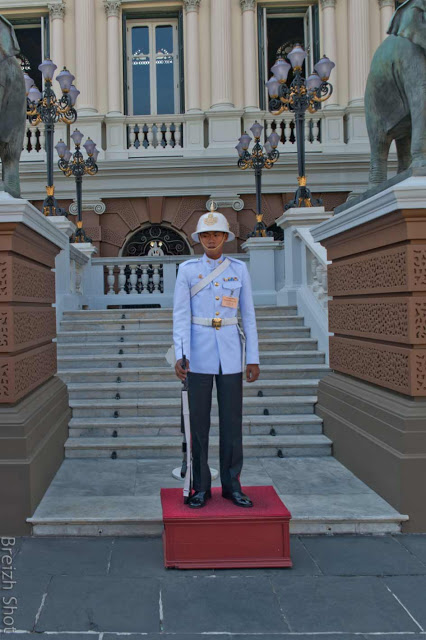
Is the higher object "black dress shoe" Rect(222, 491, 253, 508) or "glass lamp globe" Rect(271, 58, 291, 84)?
"glass lamp globe" Rect(271, 58, 291, 84)

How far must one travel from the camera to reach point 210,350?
4.24 m

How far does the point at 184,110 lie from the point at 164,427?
13.2 m

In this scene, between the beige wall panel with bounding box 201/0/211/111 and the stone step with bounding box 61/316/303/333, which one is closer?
the stone step with bounding box 61/316/303/333

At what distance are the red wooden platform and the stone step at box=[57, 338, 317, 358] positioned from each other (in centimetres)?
452

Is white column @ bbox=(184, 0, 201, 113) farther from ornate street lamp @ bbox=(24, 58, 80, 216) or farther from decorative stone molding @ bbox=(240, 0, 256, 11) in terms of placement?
ornate street lamp @ bbox=(24, 58, 80, 216)

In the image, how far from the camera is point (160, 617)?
3256 mm

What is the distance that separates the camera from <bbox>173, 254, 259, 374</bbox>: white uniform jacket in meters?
4.23

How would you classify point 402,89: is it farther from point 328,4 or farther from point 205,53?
point 328,4

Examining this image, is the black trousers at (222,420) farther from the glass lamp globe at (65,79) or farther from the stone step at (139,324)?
the glass lamp globe at (65,79)

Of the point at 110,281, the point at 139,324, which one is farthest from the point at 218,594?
the point at 110,281

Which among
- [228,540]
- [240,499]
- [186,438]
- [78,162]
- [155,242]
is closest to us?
[228,540]

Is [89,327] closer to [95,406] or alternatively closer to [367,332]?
[95,406]

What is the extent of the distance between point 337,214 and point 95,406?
333cm

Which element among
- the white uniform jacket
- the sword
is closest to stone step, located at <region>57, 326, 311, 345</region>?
the white uniform jacket
